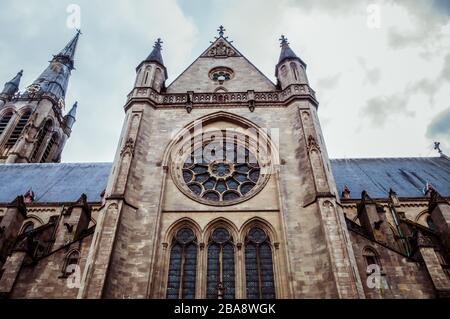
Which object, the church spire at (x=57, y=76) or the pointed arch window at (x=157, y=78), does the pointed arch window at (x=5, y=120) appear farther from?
the pointed arch window at (x=157, y=78)

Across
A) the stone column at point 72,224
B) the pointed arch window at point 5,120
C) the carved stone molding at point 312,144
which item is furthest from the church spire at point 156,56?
the pointed arch window at point 5,120

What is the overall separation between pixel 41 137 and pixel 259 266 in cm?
2912

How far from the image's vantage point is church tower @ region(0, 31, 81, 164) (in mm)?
→ 29794

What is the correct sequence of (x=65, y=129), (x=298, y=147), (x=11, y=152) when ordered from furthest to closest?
(x=65, y=129), (x=11, y=152), (x=298, y=147)

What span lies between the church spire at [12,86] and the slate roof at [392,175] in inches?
1320

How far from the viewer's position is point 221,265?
393 inches

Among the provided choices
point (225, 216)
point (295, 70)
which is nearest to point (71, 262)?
point (225, 216)

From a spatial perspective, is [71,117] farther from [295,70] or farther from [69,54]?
[295,70]

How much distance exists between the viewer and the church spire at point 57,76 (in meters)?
36.6
